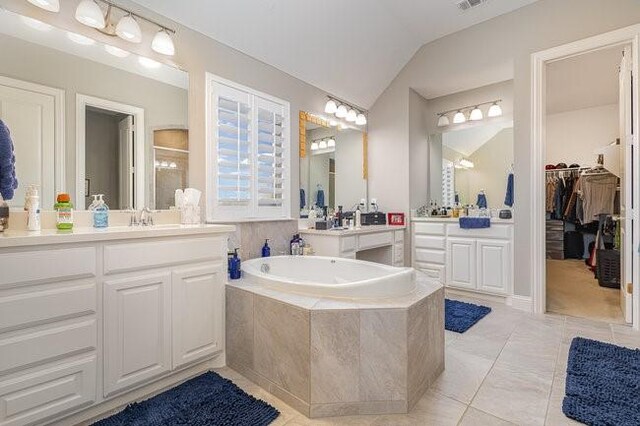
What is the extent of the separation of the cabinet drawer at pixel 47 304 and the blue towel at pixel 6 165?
573 mm

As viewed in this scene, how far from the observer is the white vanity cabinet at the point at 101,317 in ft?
4.44

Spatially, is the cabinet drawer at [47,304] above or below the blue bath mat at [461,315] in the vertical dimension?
above

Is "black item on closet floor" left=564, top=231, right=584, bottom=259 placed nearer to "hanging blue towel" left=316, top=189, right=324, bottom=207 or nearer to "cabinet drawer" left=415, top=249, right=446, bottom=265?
"cabinet drawer" left=415, top=249, right=446, bottom=265

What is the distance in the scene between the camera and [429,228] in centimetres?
392

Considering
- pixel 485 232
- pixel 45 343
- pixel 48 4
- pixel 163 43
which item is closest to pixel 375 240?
pixel 485 232

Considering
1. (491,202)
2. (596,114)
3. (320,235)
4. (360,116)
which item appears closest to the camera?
(320,235)

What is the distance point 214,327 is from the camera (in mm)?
2070

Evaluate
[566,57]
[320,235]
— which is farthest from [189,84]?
[566,57]

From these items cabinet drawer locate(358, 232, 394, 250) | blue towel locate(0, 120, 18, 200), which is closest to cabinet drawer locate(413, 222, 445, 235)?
cabinet drawer locate(358, 232, 394, 250)

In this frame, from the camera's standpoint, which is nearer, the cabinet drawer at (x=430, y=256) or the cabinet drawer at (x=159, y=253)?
the cabinet drawer at (x=159, y=253)

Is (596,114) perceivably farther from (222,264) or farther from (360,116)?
(222,264)

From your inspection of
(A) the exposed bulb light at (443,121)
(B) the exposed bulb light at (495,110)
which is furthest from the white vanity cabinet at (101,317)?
(B) the exposed bulb light at (495,110)

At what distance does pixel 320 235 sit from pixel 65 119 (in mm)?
2101

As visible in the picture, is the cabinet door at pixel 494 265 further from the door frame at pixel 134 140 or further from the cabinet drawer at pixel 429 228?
the door frame at pixel 134 140
